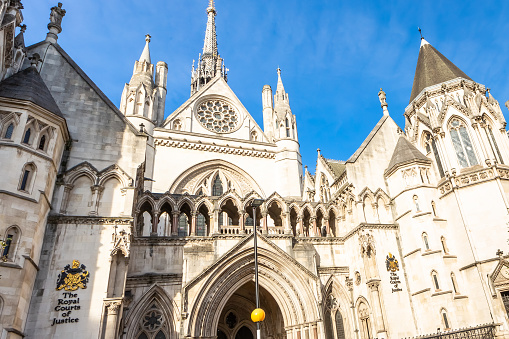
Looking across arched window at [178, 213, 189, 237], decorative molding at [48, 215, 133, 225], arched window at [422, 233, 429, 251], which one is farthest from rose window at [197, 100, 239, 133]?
arched window at [422, 233, 429, 251]

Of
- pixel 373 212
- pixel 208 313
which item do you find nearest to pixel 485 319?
pixel 373 212

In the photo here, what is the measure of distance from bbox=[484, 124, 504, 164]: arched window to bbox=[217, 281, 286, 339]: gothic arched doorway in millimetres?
13850

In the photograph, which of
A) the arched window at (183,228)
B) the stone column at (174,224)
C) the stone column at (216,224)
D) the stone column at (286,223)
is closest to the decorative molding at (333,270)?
the stone column at (286,223)

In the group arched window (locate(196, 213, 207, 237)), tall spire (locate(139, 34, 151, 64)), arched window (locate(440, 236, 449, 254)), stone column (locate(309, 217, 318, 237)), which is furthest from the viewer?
tall spire (locate(139, 34, 151, 64))

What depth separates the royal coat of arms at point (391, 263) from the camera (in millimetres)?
18141

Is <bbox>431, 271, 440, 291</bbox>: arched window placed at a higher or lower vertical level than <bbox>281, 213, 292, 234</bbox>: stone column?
lower

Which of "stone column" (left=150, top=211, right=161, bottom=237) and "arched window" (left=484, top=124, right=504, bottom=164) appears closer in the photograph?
"stone column" (left=150, top=211, right=161, bottom=237)

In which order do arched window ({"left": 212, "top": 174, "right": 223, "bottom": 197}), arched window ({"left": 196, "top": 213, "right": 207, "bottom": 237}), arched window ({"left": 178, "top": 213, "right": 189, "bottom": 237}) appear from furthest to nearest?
arched window ({"left": 212, "top": 174, "right": 223, "bottom": 197})
arched window ({"left": 196, "top": 213, "right": 207, "bottom": 237})
arched window ({"left": 178, "top": 213, "right": 189, "bottom": 237})

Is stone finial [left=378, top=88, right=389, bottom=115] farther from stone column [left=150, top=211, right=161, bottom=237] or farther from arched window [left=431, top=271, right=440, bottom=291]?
stone column [left=150, top=211, right=161, bottom=237]

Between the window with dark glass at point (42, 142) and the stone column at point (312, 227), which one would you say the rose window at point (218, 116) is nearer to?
the stone column at point (312, 227)

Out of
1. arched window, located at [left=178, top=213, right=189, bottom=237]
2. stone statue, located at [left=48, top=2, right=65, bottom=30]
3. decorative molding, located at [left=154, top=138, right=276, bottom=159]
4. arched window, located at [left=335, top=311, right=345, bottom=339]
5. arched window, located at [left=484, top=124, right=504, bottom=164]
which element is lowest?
arched window, located at [left=335, top=311, right=345, bottom=339]

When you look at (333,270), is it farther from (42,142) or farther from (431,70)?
(42,142)

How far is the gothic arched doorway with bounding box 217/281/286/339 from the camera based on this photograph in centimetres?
1955

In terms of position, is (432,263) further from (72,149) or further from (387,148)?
(72,149)
